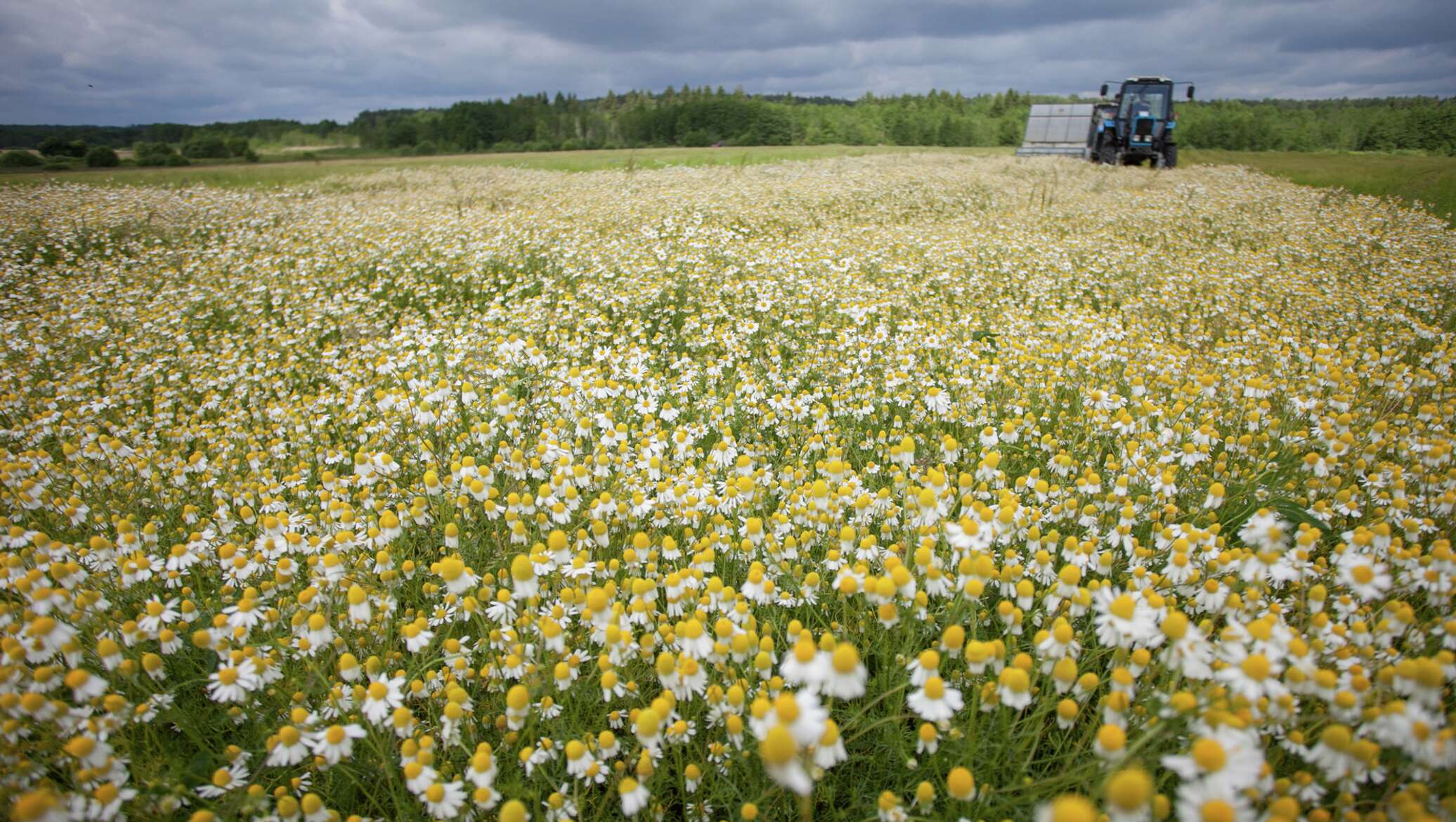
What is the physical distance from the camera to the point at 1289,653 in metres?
1.61

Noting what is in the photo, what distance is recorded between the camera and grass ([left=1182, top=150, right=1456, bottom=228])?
13.7m

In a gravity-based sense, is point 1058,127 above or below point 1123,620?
above

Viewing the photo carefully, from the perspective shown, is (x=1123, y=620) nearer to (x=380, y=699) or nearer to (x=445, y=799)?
(x=445, y=799)

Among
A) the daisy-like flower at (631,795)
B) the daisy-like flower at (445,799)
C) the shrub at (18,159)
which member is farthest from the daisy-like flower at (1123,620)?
the shrub at (18,159)

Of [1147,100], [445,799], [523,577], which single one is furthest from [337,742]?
[1147,100]

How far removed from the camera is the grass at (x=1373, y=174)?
13.7 m

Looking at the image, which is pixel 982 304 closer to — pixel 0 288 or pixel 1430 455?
pixel 1430 455

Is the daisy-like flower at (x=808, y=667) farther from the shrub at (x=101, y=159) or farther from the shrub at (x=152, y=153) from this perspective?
the shrub at (x=152, y=153)

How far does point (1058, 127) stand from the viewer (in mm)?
31000

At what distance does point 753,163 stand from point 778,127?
39840mm

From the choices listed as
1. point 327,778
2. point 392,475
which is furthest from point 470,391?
point 327,778

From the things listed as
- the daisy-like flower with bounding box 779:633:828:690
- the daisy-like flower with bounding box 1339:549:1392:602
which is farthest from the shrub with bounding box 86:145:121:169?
the daisy-like flower with bounding box 1339:549:1392:602

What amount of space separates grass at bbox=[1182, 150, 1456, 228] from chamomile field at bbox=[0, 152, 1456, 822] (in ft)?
35.2

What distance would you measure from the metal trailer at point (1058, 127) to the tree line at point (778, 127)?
23611 millimetres
